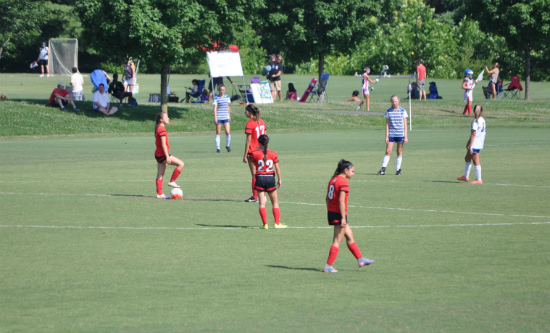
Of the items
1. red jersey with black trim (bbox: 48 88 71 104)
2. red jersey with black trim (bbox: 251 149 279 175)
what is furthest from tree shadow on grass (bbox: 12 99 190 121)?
red jersey with black trim (bbox: 251 149 279 175)

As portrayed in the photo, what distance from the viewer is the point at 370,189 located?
683 inches

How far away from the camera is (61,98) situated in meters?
37.0

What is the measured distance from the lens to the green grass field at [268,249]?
7.65m

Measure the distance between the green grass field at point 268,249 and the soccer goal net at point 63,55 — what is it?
94.2ft

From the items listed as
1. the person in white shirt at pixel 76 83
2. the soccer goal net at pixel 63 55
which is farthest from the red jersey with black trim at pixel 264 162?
the soccer goal net at pixel 63 55

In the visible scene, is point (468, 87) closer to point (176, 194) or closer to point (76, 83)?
point (76, 83)

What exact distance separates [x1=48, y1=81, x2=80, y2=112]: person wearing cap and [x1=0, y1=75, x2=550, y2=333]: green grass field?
12.3 meters

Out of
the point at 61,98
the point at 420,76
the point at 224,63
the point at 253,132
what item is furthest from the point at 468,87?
the point at 253,132

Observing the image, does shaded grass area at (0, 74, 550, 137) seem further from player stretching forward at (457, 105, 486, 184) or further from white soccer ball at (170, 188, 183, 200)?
player stretching forward at (457, 105, 486, 184)

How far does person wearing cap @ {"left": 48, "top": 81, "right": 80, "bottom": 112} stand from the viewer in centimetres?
3697

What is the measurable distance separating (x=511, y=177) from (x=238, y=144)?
1358 cm

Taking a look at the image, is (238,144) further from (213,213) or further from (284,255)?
(284,255)

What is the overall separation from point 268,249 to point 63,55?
45.9 metres

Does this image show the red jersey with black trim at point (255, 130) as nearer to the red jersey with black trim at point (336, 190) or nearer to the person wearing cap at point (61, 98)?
the red jersey with black trim at point (336, 190)
